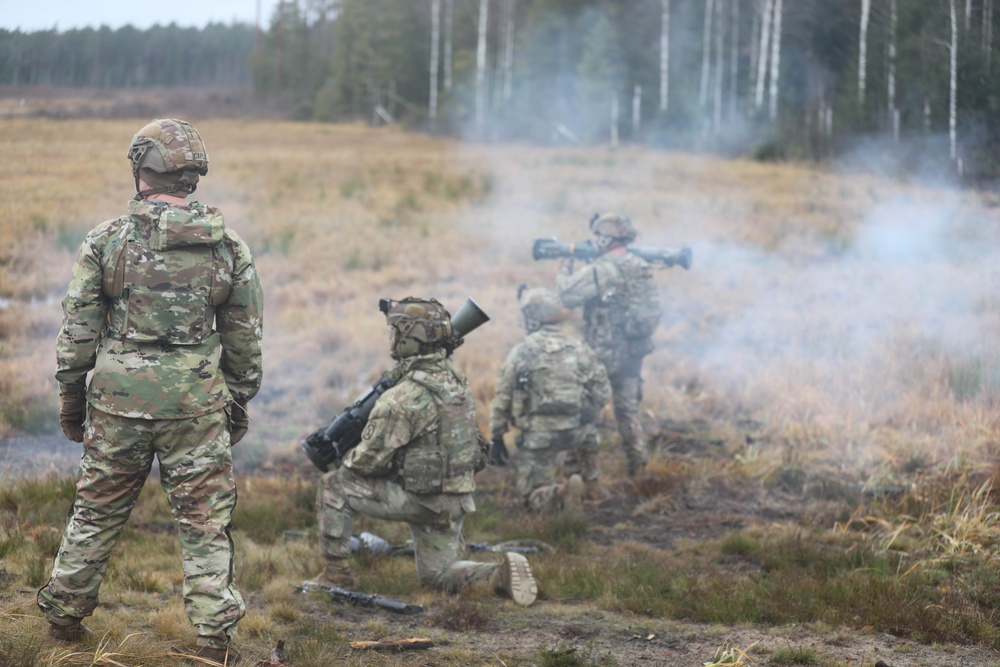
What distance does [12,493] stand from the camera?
6156 millimetres

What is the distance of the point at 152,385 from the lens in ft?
12.0

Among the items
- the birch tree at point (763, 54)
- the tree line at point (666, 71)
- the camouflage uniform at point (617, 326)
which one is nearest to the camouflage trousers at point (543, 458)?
the camouflage uniform at point (617, 326)

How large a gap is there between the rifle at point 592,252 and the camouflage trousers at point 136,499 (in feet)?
17.5

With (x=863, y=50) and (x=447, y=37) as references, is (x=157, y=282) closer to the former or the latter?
(x=863, y=50)

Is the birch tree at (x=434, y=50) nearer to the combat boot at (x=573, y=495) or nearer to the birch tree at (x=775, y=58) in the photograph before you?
the birch tree at (x=775, y=58)

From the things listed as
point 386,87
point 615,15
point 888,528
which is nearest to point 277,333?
point 888,528

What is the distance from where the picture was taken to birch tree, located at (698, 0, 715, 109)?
79.4ft

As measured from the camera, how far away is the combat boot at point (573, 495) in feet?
22.6

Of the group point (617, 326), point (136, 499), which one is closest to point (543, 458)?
point (617, 326)

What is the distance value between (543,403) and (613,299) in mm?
1585

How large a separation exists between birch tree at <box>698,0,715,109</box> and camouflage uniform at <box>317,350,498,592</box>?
20.8 m

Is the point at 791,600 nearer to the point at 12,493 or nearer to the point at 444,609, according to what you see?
the point at 444,609

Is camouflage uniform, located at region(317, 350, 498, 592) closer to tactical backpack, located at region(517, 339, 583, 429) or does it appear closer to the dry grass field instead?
the dry grass field

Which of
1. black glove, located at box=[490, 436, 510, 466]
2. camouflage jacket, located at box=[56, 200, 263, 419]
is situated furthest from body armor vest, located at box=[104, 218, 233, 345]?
black glove, located at box=[490, 436, 510, 466]
